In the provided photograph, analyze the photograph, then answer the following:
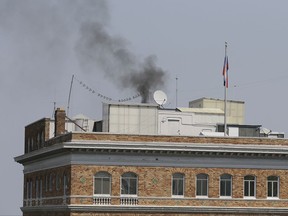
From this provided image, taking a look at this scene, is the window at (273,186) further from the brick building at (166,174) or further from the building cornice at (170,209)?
the building cornice at (170,209)

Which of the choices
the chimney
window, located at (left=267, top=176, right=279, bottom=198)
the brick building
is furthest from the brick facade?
the chimney

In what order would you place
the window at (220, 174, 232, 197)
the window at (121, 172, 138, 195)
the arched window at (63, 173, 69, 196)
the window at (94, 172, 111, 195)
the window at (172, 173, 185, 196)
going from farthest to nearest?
the window at (220, 174, 232, 197) → the window at (172, 173, 185, 196) → the arched window at (63, 173, 69, 196) → the window at (121, 172, 138, 195) → the window at (94, 172, 111, 195)

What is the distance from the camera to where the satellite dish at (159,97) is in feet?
342

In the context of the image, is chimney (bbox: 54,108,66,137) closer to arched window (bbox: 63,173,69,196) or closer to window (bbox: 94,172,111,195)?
arched window (bbox: 63,173,69,196)

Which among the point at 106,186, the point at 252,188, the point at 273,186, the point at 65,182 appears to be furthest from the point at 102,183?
the point at 273,186

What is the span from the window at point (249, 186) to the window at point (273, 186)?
120cm

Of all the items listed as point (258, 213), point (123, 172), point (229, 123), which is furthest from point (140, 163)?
point (229, 123)

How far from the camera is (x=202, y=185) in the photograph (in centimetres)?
9575

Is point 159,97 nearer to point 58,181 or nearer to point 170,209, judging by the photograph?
point 58,181

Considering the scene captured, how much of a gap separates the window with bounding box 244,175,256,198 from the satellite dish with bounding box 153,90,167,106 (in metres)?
11.7

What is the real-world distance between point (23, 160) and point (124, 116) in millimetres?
14907

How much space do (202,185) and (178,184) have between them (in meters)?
1.95

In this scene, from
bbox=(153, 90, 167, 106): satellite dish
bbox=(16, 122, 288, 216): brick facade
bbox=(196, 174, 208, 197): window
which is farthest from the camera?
bbox=(153, 90, 167, 106): satellite dish

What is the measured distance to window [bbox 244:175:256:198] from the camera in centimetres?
9644
